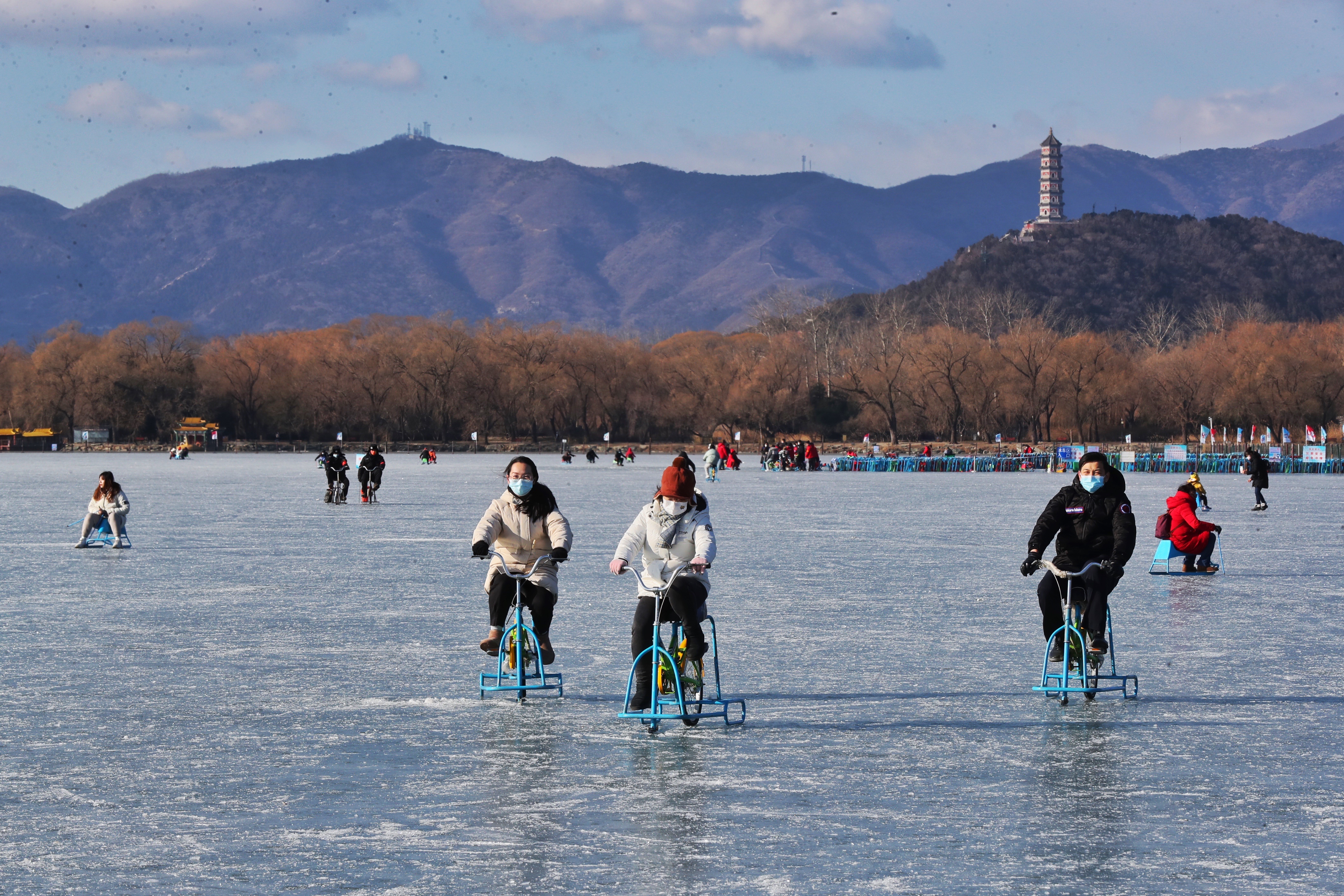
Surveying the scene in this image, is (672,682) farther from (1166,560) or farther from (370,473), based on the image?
(370,473)

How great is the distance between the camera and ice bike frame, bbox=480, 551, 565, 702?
9703 mm

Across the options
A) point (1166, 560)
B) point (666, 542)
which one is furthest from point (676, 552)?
point (1166, 560)

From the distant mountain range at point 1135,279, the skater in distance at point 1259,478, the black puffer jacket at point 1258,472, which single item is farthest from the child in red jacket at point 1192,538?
the distant mountain range at point 1135,279

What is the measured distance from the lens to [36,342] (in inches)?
5778

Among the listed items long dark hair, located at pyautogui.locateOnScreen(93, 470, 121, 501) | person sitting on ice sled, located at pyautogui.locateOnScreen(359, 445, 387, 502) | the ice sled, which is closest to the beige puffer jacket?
the ice sled

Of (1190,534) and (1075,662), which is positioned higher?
(1190,534)

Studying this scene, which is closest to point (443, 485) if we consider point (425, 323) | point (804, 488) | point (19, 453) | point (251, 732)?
point (804, 488)

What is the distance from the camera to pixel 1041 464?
78.8 meters

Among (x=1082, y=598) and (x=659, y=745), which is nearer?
(x=659, y=745)

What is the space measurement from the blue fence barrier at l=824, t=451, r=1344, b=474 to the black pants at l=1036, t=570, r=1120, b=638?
5711 centimetres

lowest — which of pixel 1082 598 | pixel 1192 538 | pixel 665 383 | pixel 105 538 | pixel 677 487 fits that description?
pixel 105 538

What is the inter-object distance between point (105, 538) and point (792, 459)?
48541mm

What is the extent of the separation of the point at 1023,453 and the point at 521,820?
79118 millimetres

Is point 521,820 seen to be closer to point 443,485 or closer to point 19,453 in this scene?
point 443,485
